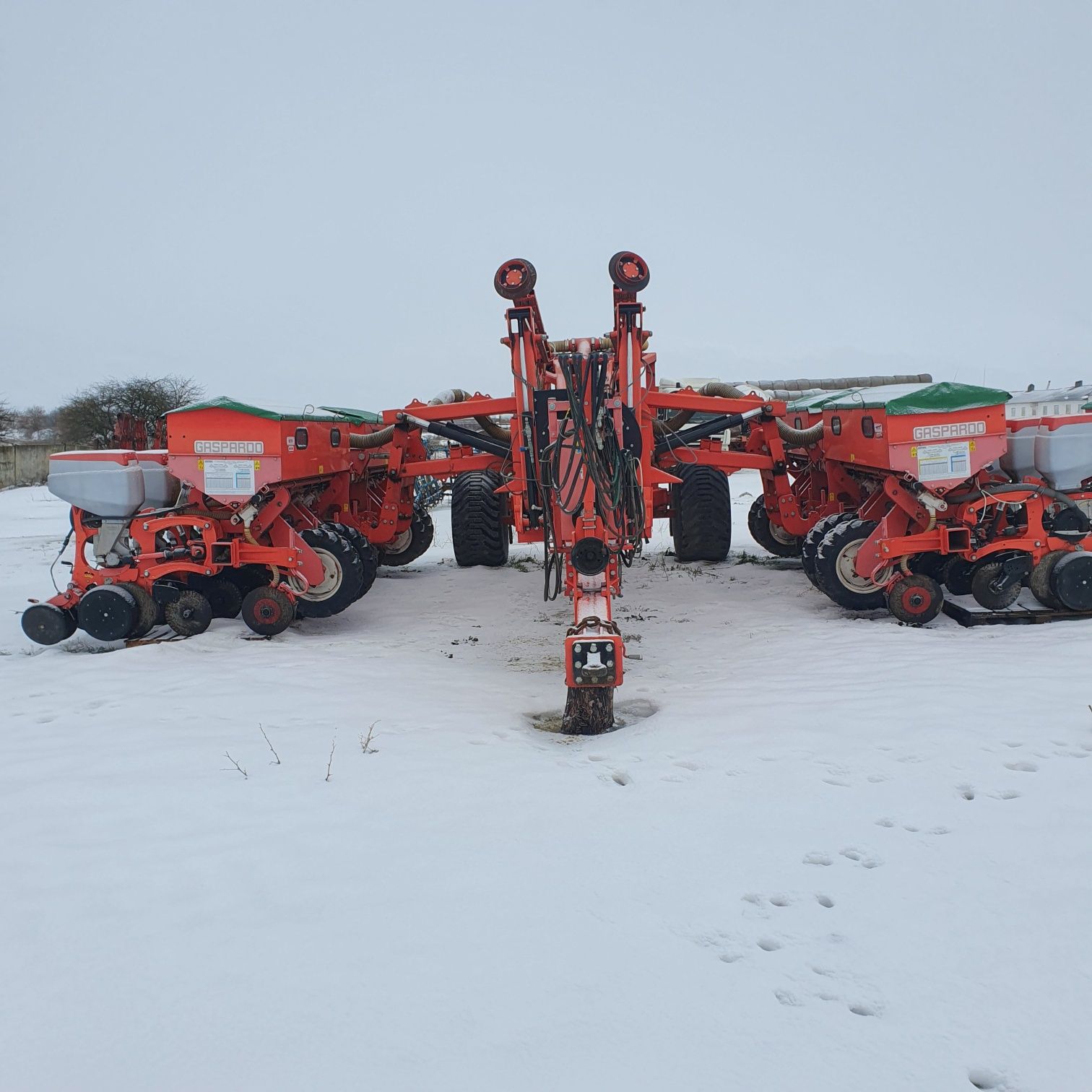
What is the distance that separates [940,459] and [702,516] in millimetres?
4295

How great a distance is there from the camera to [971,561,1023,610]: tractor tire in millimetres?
7336

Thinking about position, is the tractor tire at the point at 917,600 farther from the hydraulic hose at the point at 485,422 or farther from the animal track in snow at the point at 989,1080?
the animal track in snow at the point at 989,1080

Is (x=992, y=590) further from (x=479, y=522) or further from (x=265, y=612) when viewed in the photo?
(x=479, y=522)

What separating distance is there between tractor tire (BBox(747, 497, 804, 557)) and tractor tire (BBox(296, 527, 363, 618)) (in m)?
5.60

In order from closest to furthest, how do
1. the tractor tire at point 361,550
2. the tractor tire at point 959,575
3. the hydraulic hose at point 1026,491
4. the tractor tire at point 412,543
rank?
1. the hydraulic hose at point 1026,491
2. the tractor tire at point 959,575
3. the tractor tire at point 361,550
4. the tractor tire at point 412,543

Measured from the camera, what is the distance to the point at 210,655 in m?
6.66

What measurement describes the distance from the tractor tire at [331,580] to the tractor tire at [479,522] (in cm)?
360

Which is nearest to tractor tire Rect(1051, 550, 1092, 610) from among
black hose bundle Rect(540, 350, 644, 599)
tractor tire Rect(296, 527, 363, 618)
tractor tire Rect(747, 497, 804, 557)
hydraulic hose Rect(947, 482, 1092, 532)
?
hydraulic hose Rect(947, 482, 1092, 532)

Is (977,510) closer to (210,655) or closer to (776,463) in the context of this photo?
(776,463)

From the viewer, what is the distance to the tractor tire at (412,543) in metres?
11.9

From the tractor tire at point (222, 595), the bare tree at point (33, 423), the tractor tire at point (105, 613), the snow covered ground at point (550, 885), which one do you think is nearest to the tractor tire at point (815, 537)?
the snow covered ground at point (550, 885)

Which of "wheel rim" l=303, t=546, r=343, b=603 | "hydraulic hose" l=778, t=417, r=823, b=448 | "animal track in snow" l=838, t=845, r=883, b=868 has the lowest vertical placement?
"animal track in snow" l=838, t=845, r=883, b=868

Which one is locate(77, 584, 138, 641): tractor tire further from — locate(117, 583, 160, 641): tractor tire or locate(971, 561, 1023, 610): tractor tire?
locate(971, 561, 1023, 610): tractor tire

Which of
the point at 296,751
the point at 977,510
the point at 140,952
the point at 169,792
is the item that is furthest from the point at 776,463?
the point at 140,952
